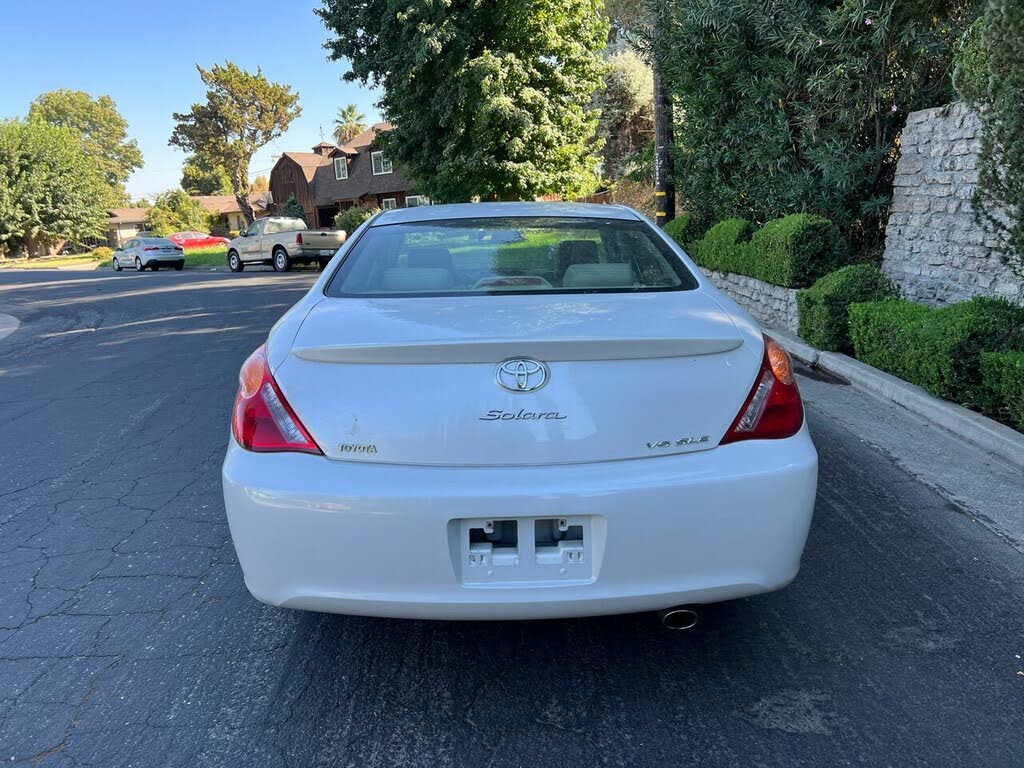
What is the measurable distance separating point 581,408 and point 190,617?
189 cm

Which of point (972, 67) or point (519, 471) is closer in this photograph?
point (519, 471)

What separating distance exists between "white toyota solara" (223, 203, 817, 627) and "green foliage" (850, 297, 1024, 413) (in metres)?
3.43

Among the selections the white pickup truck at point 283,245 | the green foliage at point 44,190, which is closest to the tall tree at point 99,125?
the green foliage at point 44,190

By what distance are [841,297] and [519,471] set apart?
19.4 feet

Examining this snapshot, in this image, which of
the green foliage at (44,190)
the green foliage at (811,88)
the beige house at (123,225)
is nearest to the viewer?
the green foliage at (811,88)

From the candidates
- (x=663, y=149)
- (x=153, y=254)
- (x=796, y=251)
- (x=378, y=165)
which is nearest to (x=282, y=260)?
(x=153, y=254)

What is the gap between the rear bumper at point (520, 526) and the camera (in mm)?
2160

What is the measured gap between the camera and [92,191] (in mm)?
54625

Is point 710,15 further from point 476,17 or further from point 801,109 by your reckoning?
point 476,17

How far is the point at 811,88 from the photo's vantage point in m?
8.95

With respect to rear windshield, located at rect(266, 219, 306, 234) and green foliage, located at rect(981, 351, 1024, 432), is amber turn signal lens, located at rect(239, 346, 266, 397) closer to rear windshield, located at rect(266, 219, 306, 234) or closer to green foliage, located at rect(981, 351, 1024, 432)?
green foliage, located at rect(981, 351, 1024, 432)

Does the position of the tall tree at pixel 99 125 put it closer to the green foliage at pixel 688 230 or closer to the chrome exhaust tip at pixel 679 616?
the green foliage at pixel 688 230

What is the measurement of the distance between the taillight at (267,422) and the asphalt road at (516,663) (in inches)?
33.9

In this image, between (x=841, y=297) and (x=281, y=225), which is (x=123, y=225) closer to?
(x=281, y=225)
